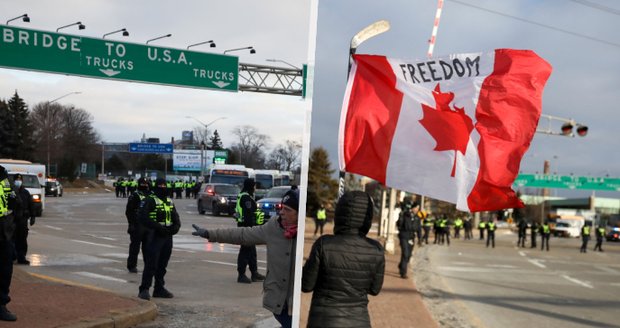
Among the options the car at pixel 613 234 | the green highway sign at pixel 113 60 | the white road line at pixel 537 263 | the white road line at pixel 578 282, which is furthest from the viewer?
the car at pixel 613 234

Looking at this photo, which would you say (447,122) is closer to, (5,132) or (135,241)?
(135,241)

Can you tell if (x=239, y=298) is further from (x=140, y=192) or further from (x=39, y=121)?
(x=39, y=121)

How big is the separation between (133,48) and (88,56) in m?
0.30

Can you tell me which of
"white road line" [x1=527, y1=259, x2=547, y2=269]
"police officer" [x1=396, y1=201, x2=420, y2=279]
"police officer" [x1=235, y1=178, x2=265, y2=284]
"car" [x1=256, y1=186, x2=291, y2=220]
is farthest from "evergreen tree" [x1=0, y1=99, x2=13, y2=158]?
"white road line" [x1=527, y1=259, x2=547, y2=269]

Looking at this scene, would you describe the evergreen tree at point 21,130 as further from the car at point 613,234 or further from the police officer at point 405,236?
the car at point 613,234

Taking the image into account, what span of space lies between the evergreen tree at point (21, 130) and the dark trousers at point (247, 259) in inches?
63.2

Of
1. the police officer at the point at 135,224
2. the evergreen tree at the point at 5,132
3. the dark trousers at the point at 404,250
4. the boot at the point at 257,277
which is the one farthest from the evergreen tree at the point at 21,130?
the dark trousers at the point at 404,250

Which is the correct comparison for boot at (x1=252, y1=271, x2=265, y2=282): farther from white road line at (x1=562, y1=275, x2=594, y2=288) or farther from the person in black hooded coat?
white road line at (x1=562, y1=275, x2=594, y2=288)

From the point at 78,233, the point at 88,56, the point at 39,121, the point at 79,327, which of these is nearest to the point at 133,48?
the point at 88,56

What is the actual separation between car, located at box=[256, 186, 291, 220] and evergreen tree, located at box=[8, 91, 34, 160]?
1601 millimetres

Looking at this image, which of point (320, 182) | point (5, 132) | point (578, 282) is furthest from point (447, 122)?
point (320, 182)

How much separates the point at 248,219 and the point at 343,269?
891 millimetres

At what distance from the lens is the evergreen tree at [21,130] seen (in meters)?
4.96

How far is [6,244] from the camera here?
5422 mm
